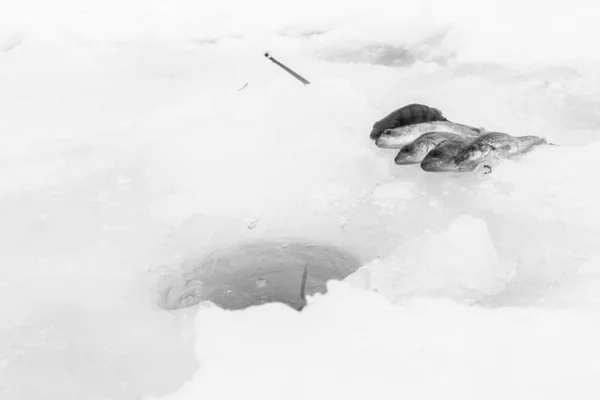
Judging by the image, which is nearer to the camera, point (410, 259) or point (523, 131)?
point (410, 259)

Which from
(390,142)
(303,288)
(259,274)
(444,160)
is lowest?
(259,274)

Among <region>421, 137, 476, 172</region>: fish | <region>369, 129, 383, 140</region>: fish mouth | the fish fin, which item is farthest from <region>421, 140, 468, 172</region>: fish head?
the fish fin

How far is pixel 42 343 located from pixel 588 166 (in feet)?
12.4

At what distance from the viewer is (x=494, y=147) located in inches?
160

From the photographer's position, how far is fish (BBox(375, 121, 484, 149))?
439cm

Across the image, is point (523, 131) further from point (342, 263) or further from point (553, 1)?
point (553, 1)

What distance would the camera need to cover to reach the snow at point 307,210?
8.44ft

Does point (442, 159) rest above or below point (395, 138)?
above

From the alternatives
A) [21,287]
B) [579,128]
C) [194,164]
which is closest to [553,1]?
[579,128]

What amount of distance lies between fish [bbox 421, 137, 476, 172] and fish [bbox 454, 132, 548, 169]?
4 centimetres

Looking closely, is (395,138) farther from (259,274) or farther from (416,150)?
(259,274)

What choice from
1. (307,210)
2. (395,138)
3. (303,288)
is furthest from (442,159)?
(303,288)

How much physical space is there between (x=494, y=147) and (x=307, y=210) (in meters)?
1.49

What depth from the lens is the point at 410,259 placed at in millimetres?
3221
